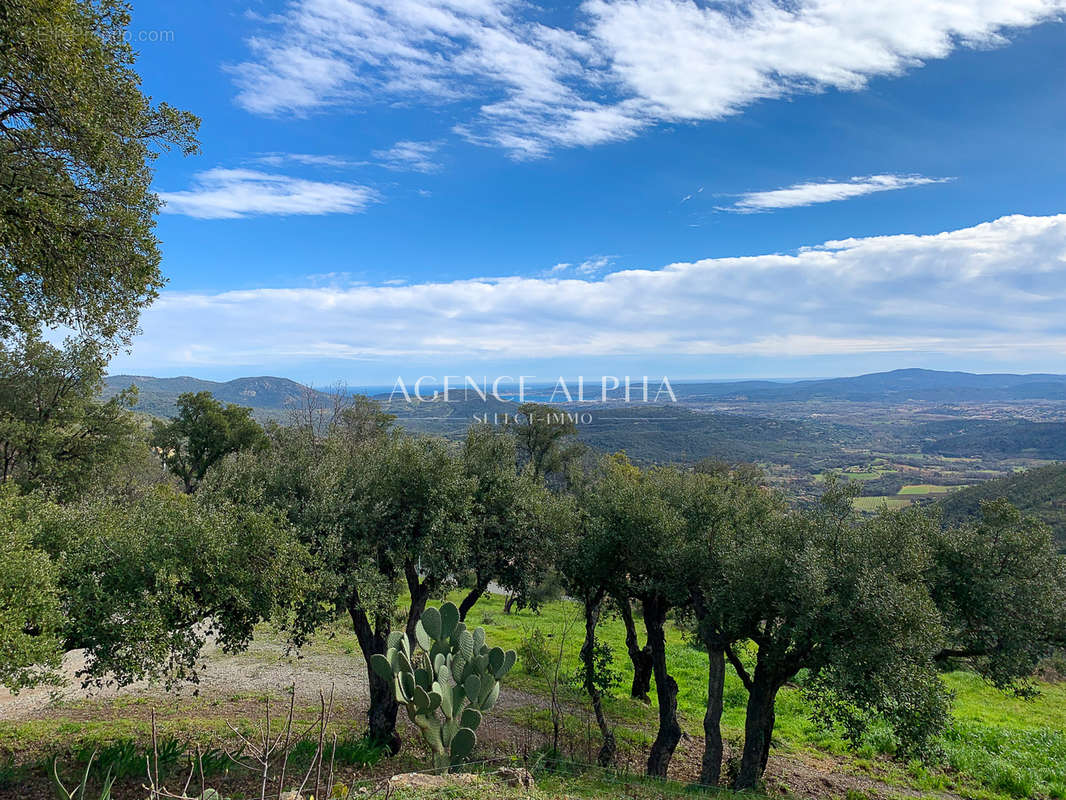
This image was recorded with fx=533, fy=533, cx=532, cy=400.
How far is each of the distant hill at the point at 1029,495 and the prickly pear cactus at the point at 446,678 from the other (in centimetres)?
4805

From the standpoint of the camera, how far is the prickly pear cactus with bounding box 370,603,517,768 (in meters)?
9.70

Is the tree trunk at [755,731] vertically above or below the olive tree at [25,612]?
below

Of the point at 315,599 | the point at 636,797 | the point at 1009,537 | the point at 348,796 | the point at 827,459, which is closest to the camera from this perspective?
the point at 348,796

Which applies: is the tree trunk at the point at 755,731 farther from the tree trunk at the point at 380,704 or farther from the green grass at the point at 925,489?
the green grass at the point at 925,489

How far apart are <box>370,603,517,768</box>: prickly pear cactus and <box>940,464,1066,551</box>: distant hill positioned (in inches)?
1892

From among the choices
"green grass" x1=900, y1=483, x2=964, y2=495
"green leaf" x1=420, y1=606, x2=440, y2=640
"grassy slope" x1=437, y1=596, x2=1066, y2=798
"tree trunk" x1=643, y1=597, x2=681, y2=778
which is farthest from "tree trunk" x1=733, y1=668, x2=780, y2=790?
"green grass" x1=900, y1=483, x2=964, y2=495

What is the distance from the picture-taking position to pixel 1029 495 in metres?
53.6

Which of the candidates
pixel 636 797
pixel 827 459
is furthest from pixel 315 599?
pixel 827 459

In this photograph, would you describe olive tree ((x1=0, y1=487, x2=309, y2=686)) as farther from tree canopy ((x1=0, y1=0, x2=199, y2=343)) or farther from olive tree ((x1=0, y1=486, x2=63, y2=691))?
tree canopy ((x1=0, y1=0, x2=199, y2=343))

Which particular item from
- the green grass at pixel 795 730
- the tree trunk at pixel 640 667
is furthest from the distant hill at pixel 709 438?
the tree trunk at pixel 640 667

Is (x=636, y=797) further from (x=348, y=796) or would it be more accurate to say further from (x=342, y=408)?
(x=342, y=408)

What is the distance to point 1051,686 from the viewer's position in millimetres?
25016

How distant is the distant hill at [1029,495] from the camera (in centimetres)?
4609

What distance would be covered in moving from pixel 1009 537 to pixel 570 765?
37.7 ft
